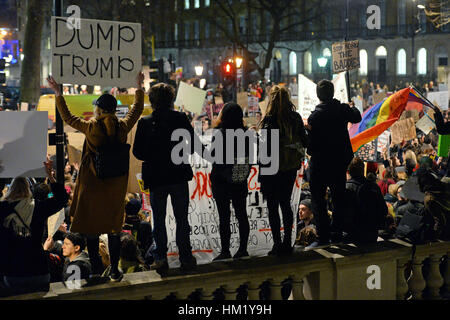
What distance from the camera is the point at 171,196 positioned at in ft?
20.7

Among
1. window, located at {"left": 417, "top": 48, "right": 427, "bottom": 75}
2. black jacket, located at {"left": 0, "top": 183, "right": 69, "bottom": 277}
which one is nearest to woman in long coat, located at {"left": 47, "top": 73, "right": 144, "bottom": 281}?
black jacket, located at {"left": 0, "top": 183, "right": 69, "bottom": 277}

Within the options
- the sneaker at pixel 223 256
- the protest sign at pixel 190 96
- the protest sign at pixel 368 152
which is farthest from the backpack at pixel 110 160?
the protest sign at pixel 190 96

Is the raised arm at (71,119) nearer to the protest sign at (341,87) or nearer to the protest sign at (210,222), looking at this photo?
the protest sign at (210,222)

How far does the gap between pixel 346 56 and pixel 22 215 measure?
7.15m

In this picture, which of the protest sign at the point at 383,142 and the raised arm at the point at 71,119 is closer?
the raised arm at the point at 71,119

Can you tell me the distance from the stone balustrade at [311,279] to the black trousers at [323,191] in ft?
0.85

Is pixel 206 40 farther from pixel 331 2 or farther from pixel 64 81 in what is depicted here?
pixel 64 81

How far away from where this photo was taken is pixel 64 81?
6738 millimetres

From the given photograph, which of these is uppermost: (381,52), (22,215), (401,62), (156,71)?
(381,52)

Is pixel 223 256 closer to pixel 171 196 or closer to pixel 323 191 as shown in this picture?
pixel 171 196

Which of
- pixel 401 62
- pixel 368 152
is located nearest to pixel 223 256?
pixel 368 152

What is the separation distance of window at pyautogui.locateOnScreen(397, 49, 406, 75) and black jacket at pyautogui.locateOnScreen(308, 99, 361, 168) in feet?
245

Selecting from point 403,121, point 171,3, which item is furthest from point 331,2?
point 403,121

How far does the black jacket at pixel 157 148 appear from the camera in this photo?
20.3ft
